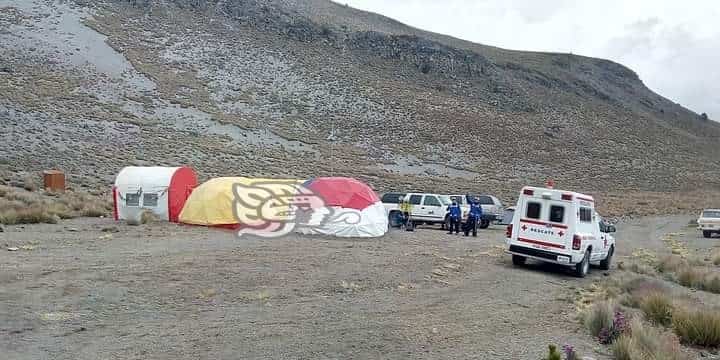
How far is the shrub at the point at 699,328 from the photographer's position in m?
10.1

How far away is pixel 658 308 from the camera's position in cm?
1165

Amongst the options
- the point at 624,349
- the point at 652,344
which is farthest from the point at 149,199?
the point at 652,344

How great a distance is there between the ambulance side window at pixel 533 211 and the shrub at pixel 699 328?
6.12 m


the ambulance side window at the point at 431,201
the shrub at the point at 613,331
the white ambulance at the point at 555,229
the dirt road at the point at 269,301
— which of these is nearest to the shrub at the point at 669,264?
the dirt road at the point at 269,301

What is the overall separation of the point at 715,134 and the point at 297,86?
63.2 meters

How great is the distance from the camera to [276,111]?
62.2 meters

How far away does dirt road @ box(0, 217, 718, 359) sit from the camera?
28.0 feet

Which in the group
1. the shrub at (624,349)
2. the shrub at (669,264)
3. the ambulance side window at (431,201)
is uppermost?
the ambulance side window at (431,201)

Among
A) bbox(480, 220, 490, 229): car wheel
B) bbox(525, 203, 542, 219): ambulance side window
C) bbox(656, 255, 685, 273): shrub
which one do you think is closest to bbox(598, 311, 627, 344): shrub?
bbox(525, 203, 542, 219): ambulance side window

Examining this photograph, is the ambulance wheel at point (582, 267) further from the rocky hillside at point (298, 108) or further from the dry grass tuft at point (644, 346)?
the rocky hillside at point (298, 108)

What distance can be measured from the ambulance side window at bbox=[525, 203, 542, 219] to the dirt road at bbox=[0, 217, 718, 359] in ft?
4.43

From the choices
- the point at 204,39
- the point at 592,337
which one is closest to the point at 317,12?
the point at 204,39

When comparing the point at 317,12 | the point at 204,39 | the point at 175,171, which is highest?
the point at 317,12

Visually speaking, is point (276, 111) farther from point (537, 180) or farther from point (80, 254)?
point (80, 254)
